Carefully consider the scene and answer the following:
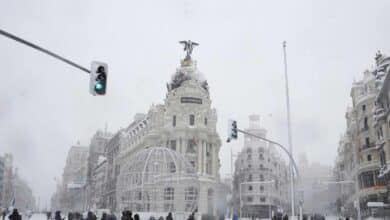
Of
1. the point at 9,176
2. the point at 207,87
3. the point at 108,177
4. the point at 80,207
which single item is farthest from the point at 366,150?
the point at 9,176

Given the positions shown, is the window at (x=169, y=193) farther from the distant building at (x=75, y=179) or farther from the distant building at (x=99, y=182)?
the distant building at (x=75, y=179)

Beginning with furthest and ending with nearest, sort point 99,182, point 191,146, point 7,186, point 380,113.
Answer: point 7,186 → point 99,182 → point 191,146 → point 380,113

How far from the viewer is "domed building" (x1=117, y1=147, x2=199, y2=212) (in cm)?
4056

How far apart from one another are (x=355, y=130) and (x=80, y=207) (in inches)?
4210

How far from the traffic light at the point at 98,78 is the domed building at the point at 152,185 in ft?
92.7

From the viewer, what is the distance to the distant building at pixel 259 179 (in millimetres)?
89419

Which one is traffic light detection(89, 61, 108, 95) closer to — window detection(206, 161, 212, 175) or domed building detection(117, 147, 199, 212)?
domed building detection(117, 147, 199, 212)

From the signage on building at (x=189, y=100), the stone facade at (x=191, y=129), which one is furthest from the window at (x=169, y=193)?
the signage on building at (x=189, y=100)

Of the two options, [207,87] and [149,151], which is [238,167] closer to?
[207,87]

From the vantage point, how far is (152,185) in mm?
40562

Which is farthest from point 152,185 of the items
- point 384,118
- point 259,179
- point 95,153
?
point 95,153

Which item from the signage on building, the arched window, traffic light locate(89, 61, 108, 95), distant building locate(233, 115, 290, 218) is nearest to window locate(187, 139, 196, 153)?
the signage on building

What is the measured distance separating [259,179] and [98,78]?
8272 centimetres

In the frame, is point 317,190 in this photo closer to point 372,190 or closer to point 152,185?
point 372,190
